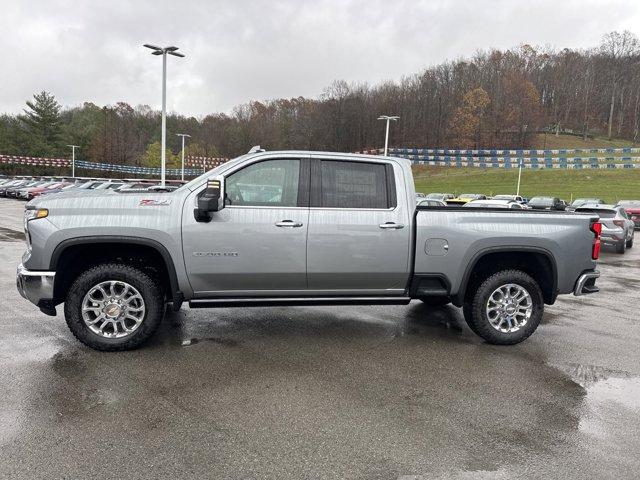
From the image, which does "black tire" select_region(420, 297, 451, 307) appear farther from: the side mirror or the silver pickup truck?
the side mirror

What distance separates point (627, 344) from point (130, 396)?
5.34 metres

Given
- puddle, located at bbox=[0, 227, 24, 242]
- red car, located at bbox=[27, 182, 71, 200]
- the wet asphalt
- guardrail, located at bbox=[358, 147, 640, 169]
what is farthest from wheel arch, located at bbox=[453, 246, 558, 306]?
guardrail, located at bbox=[358, 147, 640, 169]

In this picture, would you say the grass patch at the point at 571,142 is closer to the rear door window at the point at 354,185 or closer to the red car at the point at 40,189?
the red car at the point at 40,189

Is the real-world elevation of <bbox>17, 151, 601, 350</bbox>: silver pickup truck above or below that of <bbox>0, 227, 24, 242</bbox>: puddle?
above

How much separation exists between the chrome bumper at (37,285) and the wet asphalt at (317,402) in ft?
1.91

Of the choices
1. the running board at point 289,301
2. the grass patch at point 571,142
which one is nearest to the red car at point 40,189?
the running board at point 289,301

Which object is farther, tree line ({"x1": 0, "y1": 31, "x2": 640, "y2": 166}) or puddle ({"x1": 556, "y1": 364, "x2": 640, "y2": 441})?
tree line ({"x1": 0, "y1": 31, "x2": 640, "y2": 166})

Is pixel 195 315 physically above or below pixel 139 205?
below

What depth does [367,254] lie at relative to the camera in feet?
16.0

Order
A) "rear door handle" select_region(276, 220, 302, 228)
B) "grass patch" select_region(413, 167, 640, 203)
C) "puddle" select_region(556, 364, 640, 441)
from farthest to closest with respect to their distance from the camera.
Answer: "grass patch" select_region(413, 167, 640, 203) < "rear door handle" select_region(276, 220, 302, 228) < "puddle" select_region(556, 364, 640, 441)

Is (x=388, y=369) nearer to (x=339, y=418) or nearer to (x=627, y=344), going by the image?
(x=339, y=418)

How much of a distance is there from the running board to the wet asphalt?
486mm

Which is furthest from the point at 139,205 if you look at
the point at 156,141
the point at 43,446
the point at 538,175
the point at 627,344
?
the point at 156,141

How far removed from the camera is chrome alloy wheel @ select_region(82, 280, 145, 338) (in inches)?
183
